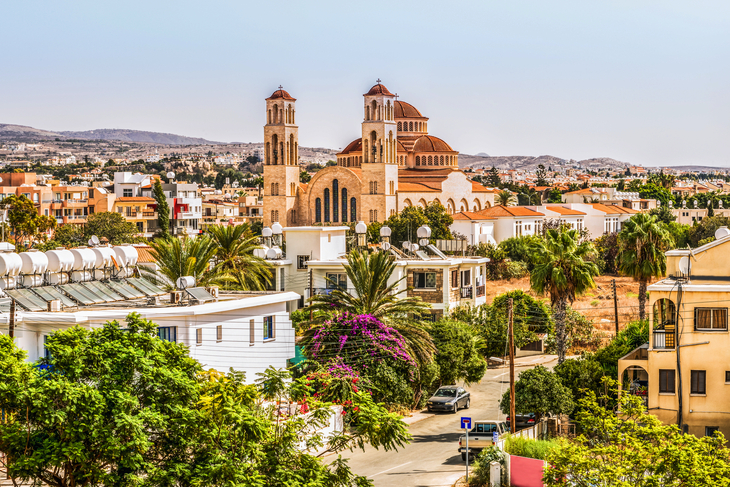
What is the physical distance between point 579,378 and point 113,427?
1553 cm

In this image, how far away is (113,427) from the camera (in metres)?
15.5

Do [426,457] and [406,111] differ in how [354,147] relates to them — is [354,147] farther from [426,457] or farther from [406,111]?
[426,457]

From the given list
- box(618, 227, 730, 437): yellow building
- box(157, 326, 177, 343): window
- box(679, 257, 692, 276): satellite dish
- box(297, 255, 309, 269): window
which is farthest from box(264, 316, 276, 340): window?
box(297, 255, 309, 269): window

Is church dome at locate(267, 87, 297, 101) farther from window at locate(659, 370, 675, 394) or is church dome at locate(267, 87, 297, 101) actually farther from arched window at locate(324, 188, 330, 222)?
window at locate(659, 370, 675, 394)

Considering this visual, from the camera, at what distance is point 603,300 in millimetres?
57781

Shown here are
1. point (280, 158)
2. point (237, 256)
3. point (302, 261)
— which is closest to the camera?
point (237, 256)

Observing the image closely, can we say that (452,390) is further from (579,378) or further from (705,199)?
(705,199)

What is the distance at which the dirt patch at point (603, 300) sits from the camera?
157ft

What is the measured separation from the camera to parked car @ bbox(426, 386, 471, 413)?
30391mm

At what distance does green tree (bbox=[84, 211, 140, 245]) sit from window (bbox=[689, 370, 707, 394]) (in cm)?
7318

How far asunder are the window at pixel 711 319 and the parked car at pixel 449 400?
8914mm

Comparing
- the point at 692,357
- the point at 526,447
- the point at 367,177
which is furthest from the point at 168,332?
the point at 367,177

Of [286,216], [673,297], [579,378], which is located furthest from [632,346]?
[286,216]

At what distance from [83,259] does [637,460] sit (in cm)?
1675
